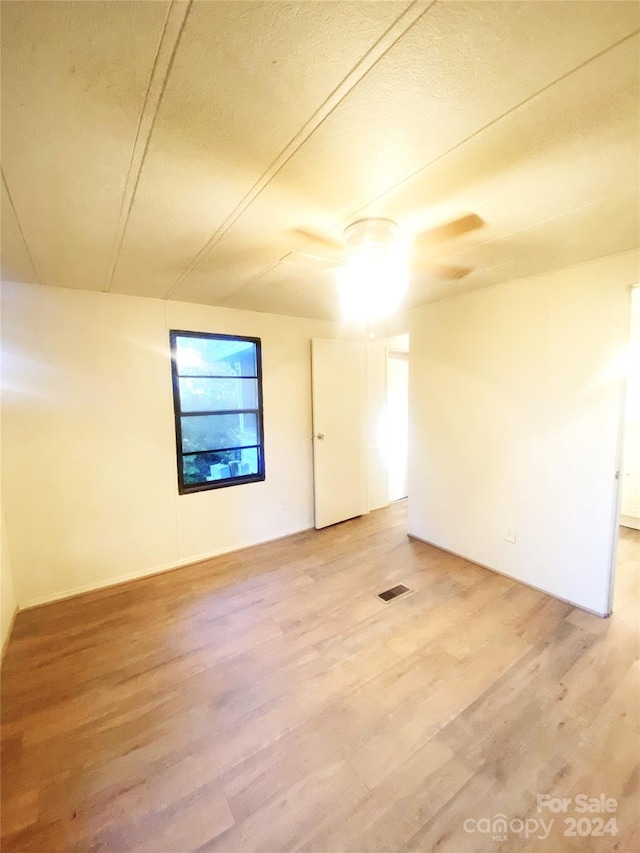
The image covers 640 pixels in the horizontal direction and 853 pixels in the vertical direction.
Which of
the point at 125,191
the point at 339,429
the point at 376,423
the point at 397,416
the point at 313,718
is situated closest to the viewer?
the point at 125,191

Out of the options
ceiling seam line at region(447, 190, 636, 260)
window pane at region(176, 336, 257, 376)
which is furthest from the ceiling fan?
window pane at region(176, 336, 257, 376)

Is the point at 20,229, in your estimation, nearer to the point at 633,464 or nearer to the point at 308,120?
the point at 308,120

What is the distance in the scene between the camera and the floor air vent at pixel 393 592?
100 inches

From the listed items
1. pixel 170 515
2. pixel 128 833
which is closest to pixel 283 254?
pixel 170 515

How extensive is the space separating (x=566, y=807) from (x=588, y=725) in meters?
0.44

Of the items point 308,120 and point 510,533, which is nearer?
point 308,120

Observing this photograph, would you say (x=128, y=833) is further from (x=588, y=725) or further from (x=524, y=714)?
(x=588, y=725)

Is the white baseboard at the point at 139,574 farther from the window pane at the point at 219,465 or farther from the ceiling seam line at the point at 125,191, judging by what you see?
the ceiling seam line at the point at 125,191

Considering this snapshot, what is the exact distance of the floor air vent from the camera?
8.34 ft

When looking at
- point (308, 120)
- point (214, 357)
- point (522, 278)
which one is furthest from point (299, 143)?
point (214, 357)

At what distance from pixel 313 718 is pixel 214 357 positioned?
2.76 m

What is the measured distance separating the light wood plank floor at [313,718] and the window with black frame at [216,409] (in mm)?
1081

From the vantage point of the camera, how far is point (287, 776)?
4.50 ft

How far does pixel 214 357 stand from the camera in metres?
3.23
